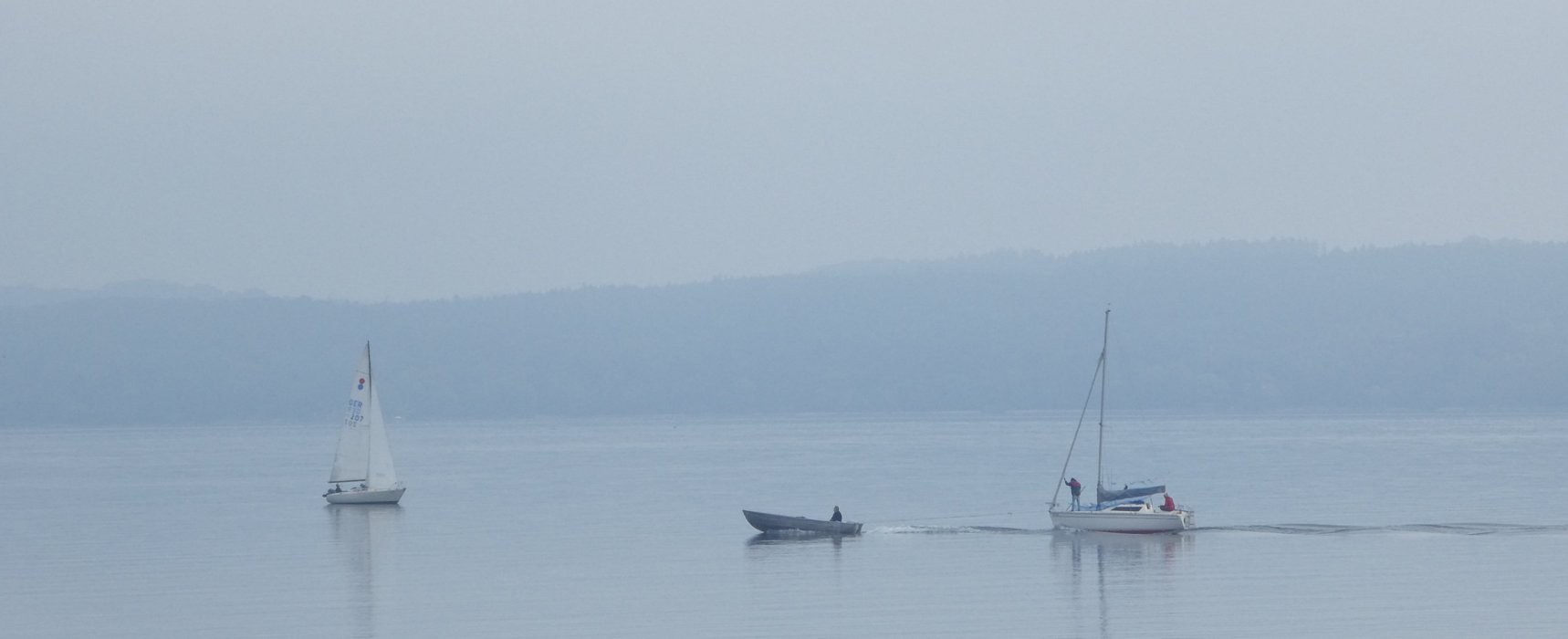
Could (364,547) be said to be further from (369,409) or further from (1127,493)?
(1127,493)

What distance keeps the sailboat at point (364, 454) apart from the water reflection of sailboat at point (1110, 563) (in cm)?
3133

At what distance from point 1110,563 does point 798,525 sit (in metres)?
12.0

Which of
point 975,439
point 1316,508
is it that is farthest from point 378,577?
point 975,439

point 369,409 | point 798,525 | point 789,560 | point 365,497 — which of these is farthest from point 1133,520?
point 365,497

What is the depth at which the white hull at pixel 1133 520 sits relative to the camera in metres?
54.0

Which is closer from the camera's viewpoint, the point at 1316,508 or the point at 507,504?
the point at 1316,508

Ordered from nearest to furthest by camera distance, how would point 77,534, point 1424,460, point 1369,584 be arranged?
point 1369,584 < point 77,534 < point 1424,460

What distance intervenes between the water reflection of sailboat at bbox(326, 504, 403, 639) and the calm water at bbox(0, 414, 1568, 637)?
0.58 feet

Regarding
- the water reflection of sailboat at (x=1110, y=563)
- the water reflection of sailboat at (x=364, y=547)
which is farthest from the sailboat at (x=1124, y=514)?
the water reflection of sailboat at (x=364, y=547)

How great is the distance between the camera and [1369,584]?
41688 mm

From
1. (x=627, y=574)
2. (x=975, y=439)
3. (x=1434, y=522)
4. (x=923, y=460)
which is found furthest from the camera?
(x=975, y=439)

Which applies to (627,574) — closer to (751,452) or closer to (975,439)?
(751,452)

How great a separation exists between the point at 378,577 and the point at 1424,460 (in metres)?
83.5

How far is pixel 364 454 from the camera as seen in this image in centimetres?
7638
